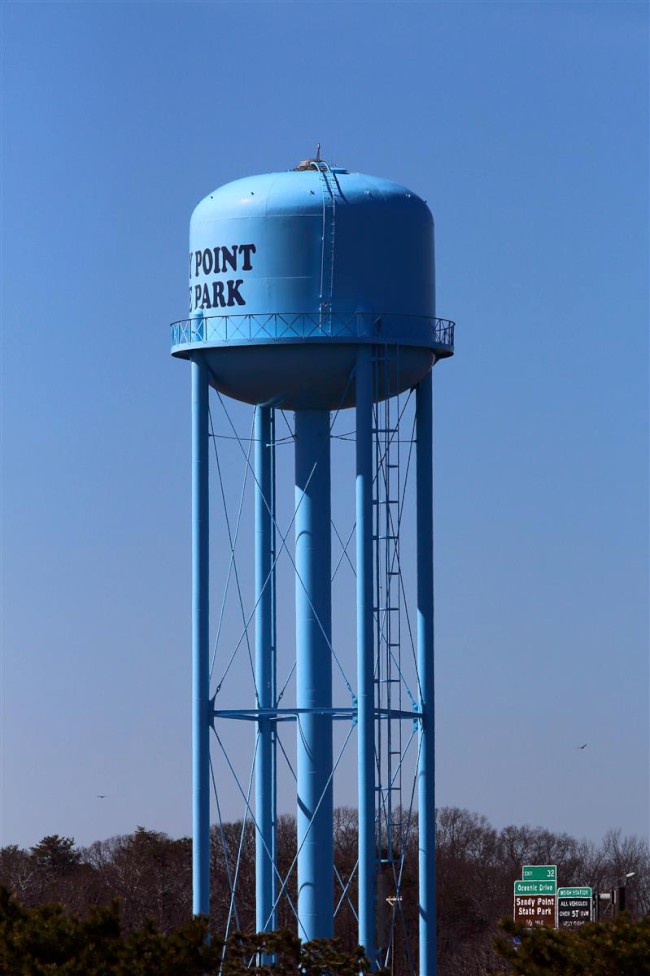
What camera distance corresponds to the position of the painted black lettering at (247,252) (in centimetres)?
3528

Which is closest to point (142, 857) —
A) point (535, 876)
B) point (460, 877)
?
point (460, 877)

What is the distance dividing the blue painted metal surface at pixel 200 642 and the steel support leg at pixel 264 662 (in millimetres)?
1295

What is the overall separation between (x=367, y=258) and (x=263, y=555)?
4956 mm

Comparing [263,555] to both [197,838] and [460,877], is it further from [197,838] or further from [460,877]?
[460,877]

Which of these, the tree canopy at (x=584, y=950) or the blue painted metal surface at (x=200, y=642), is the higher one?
the blue painted metal surface at (x=200, y=642)

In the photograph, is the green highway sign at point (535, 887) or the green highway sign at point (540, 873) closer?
the green highway sign at point (535, 887)

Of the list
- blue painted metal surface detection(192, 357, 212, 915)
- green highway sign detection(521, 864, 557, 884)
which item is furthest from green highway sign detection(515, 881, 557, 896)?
blue painted metal surface detection(192, 357, 212, 915)

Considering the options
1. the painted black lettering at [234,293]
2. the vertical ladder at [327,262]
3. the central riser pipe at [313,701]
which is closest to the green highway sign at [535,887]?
A: the central riser pipe at [313,701]

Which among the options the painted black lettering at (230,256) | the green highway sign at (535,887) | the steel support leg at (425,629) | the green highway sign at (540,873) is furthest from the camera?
the green highway sign at (540,873)

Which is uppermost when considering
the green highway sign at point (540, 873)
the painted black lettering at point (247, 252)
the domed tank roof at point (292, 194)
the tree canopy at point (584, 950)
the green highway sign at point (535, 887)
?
the domed tank roof at point (292, 194)

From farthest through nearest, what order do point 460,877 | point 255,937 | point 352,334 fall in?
point 460,877, point 352,334, point 255,937

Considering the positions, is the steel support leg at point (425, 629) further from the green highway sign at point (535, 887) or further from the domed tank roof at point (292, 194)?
the green highway sign at point (535, 887)

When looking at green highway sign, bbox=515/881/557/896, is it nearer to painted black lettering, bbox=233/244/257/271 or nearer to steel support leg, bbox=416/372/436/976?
steel support leg, bbox=416/372/436/976

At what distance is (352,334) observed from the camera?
34.8 metres
